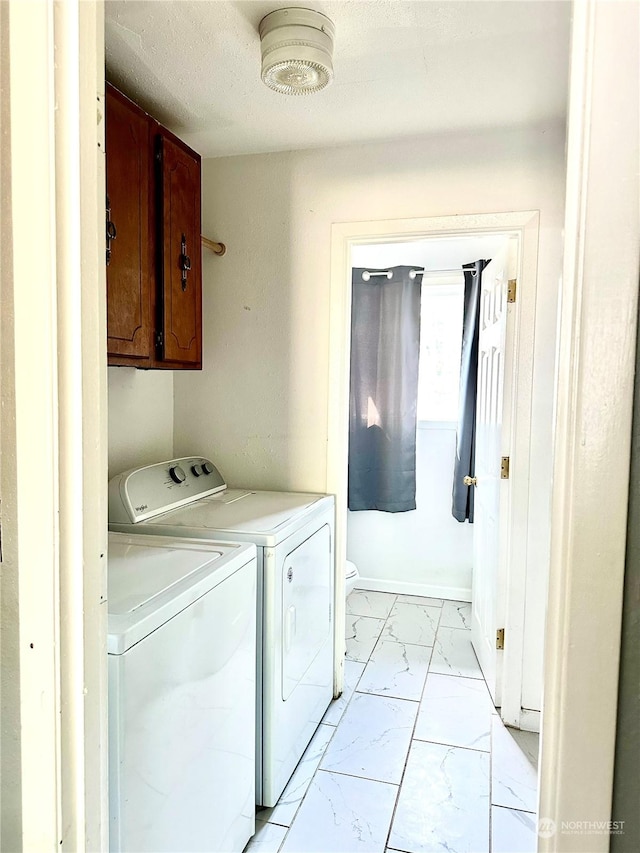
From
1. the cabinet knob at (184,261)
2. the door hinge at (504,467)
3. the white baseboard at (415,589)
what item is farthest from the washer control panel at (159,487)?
the white baseboard at (415,589)

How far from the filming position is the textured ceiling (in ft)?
4.74

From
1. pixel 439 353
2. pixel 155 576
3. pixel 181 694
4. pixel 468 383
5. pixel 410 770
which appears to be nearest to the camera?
pixel 181 694

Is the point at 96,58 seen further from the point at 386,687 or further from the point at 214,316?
the point at 386,687

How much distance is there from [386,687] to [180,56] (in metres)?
2.60

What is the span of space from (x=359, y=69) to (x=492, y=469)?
167cm

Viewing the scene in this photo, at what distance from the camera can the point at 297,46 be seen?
145 centimetres

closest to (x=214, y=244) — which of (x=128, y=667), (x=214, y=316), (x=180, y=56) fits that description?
(x=214, y=316)

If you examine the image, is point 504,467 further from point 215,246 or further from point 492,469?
point 215,246

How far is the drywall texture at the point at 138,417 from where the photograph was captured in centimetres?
219

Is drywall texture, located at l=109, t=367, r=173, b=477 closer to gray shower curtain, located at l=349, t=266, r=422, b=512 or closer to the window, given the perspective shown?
gray shower curtain, located at l=349, t=266, r=422, b=512

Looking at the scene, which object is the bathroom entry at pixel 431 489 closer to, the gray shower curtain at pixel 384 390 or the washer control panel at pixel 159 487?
the gray shower curtain at pixel 384 390

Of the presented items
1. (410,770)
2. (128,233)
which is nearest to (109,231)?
(128,233)

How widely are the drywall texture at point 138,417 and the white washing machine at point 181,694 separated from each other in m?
0.58

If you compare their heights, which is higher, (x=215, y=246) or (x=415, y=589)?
(x=215, y=246)
